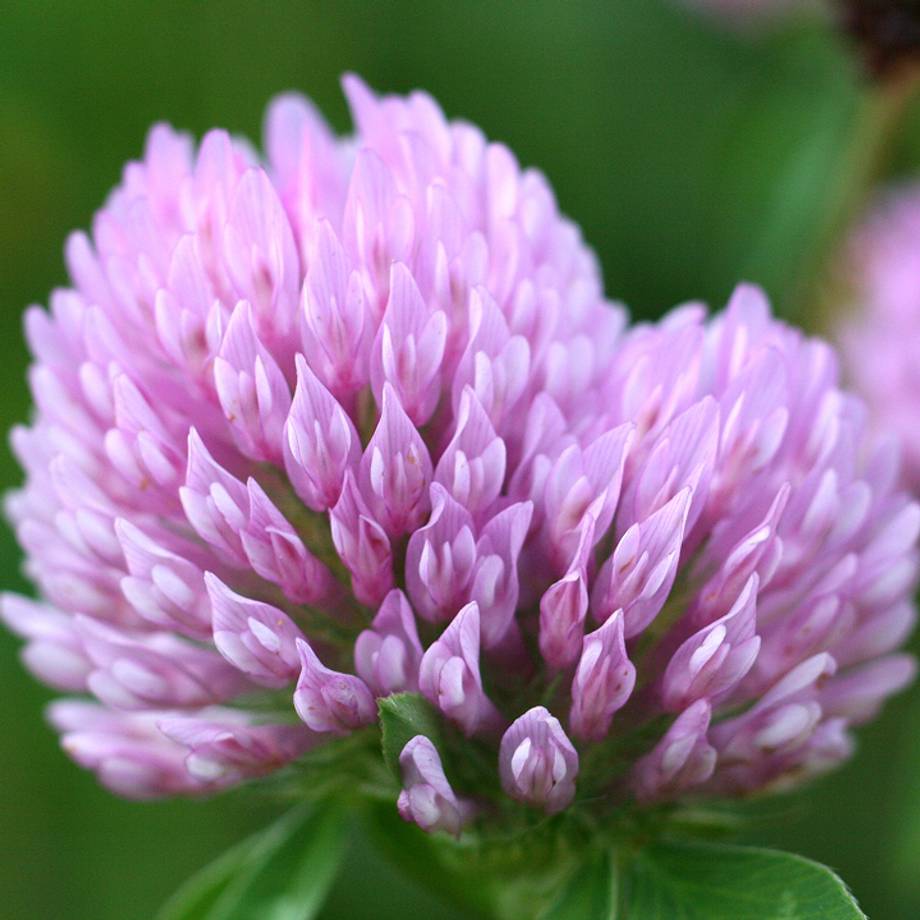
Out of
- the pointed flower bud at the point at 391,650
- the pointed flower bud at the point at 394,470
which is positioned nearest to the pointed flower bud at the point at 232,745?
the pointed flower bud at the point at 391,650

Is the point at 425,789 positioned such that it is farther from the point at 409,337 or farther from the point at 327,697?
the point at 409,337

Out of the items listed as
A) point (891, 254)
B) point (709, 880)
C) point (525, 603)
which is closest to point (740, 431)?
point (525, 603)

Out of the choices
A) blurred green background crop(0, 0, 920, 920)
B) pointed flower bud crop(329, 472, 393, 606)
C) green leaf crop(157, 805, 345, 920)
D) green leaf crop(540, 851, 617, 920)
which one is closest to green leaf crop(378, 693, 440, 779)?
pointed flower bud crop(329, 472, 393, 606)

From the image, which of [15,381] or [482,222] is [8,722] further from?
[482,222]

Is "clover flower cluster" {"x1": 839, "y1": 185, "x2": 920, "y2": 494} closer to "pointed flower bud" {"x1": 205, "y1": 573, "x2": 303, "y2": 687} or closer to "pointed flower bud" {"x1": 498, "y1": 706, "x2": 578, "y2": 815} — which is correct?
"pointed flower bud" {"x1": 498, "y1": 706, "x2": 578, "y2": 815}

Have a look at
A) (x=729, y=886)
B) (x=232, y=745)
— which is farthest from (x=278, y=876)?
(x=729, y=886)

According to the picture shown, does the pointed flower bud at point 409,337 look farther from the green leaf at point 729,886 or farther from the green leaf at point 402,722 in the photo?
the green leaf at point 729,886
